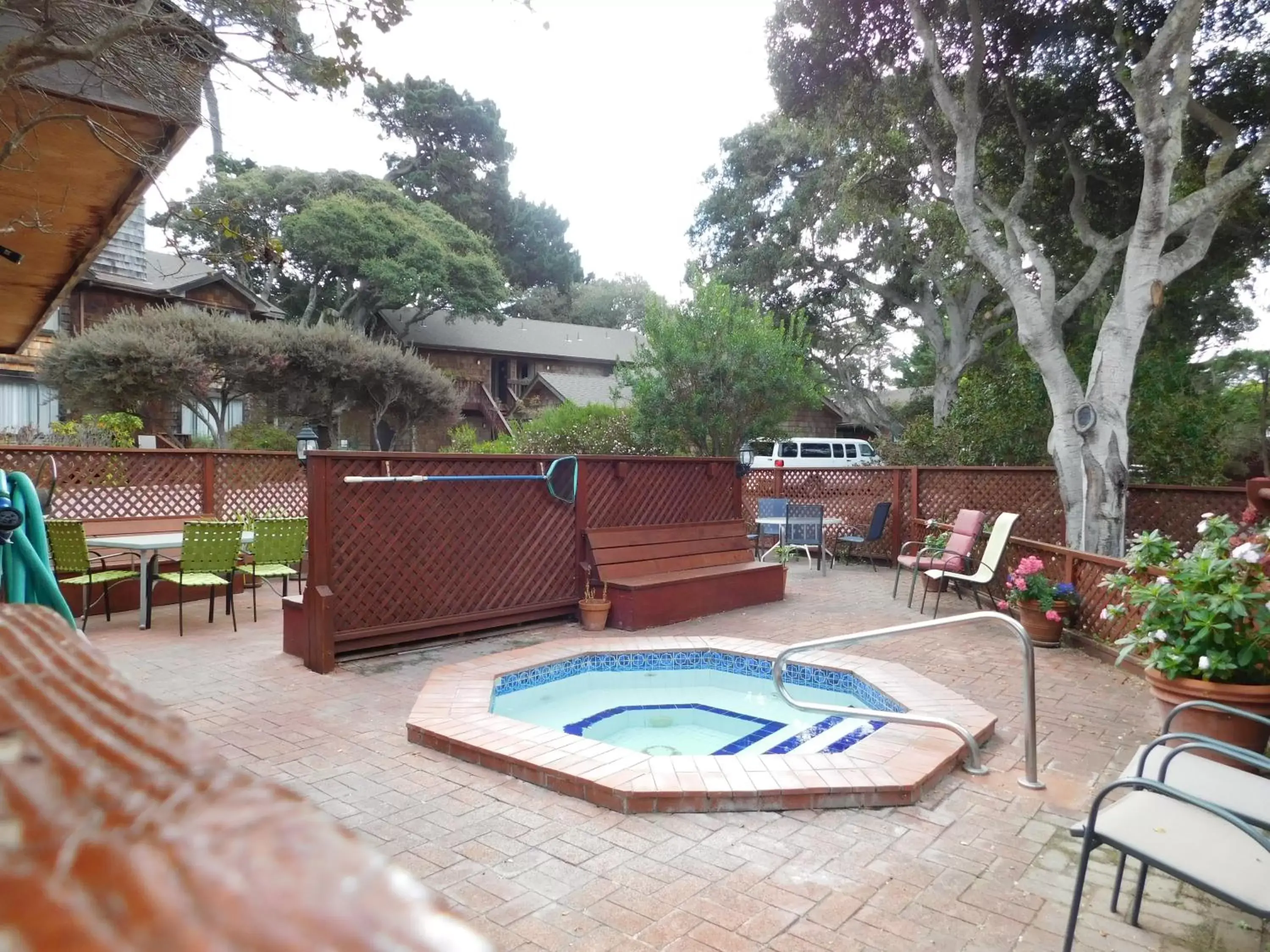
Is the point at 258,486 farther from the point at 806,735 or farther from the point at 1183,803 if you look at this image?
the point at 1183,803

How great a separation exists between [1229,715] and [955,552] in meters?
3.90

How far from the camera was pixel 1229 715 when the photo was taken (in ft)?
9.98

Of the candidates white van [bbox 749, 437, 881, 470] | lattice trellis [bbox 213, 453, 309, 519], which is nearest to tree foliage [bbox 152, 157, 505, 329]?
white van [bbox 749, 437, 881, 470]

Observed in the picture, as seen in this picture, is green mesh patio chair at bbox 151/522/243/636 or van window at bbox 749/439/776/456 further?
van window at bbox 749/439/776/456

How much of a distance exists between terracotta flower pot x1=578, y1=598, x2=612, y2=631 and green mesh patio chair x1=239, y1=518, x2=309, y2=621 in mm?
2419

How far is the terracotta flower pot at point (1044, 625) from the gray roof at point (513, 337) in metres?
21.3

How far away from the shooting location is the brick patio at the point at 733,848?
2.20m

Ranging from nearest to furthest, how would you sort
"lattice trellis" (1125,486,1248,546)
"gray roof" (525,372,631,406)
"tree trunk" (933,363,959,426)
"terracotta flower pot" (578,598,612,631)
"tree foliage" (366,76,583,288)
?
"terracotta flower pot" (578,598,612,631) → "lattice trellis" (1125,486,1248,546) → "tree trunk" (933,363,959,426) → "gray roof" (525,372,631,406) → "tree foliage" (366,76,583,288)

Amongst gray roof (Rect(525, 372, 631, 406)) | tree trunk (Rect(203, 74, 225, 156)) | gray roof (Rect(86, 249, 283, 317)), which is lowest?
tree trunk (Rect(203, 74, 225, 156))

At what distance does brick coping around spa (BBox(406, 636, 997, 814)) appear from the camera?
300cm

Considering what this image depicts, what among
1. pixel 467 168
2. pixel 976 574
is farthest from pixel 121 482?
pixel 467 168

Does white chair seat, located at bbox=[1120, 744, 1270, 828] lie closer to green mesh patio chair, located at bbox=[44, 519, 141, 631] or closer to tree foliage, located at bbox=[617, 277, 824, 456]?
green mesh patio chair, located at bbox=[44, 519, 141, 631]

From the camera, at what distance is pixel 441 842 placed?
8.83 feet

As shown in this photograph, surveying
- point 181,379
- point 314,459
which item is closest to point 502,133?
point 181,379
